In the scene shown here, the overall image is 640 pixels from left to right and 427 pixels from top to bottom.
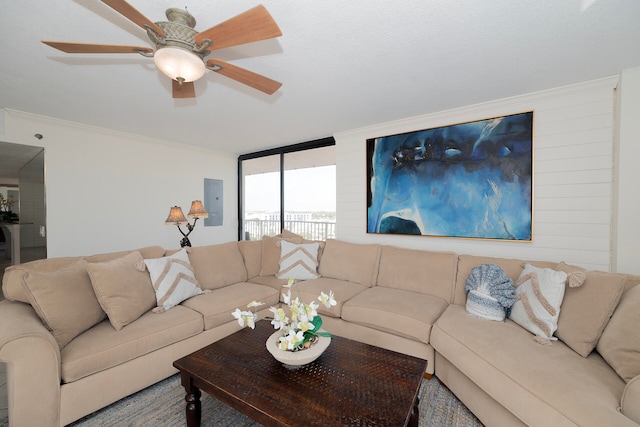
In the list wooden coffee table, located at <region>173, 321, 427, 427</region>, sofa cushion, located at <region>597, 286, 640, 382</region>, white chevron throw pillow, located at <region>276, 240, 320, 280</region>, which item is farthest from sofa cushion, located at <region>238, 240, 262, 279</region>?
sofa cushion, located at <region>597, 286, 640, 382</region>

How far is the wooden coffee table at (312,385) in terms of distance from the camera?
1.15m

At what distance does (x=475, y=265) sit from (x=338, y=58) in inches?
86.6

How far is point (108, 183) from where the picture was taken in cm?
392

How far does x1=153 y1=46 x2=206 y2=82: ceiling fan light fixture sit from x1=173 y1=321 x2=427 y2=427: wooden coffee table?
5.42 ft

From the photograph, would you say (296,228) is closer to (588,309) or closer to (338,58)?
(338,58)

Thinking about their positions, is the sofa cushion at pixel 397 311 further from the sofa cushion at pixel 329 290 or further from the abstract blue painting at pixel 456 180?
the abstract blue painting at pixel 456 180

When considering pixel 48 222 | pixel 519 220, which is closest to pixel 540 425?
pixel 519 220

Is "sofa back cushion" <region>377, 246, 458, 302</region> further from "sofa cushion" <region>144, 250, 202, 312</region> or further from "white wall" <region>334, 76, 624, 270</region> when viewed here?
"sofa cushion" <region>144, 250, 202, 312</region>

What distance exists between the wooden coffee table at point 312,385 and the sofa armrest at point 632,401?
0.80m

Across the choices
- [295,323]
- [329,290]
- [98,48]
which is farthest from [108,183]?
[295,323]

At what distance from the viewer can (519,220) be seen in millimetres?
2682

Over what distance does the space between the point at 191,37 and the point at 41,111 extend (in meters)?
3.18

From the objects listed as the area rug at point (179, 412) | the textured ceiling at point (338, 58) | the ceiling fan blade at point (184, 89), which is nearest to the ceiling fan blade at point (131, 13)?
the textured ceiling at point (338, 58)

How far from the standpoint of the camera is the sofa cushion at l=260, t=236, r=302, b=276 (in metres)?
3.43
